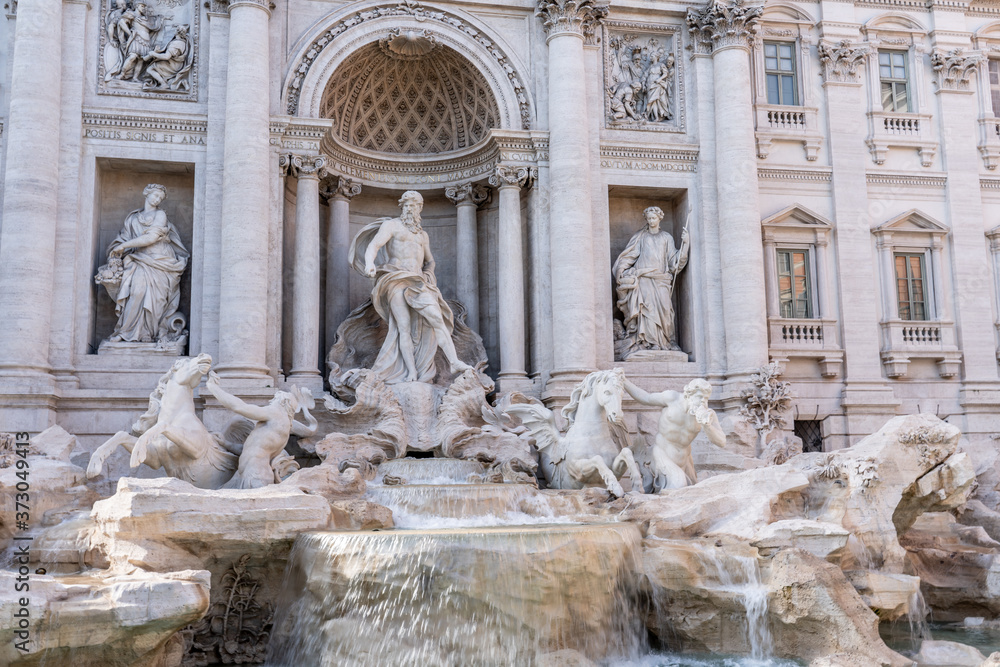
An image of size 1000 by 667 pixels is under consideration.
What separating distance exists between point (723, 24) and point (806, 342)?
6.31 m

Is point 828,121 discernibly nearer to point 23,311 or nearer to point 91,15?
point 91,15

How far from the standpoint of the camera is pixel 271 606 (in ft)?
35.4

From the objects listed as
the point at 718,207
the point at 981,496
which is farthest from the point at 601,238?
the point at 981,496

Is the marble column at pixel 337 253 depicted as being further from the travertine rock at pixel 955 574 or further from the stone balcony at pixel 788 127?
the travertine rock at pixel 955 574

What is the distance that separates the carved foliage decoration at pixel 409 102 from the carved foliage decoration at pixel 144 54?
8.17 feet

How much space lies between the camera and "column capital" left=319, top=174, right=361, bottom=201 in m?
18.0

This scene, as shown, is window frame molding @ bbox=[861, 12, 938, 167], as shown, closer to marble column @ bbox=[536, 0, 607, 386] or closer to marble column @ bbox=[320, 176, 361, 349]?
marble column @ bbox=[536, 0, 607, 386]

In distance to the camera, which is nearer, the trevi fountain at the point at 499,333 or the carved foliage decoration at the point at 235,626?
the trevi fountain at the point at 499,333

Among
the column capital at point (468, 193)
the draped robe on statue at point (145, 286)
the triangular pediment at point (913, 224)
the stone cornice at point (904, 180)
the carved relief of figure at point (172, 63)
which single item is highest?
the carved relief of figure at point (172, 63)

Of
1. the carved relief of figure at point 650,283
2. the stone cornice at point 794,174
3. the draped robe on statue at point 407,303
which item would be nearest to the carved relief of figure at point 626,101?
the carved relief of figure at point 650,283

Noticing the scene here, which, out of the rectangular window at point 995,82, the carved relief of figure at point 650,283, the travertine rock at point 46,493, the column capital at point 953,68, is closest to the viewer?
the travertine rock at point 46,493

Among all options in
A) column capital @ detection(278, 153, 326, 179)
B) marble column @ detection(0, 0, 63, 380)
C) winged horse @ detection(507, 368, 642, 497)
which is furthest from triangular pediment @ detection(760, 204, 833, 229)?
marble column @ detection(0, 0, 63, 380)

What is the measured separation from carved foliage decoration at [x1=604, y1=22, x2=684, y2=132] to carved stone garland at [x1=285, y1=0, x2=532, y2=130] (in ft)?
5.77

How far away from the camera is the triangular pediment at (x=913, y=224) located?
1938 cm
